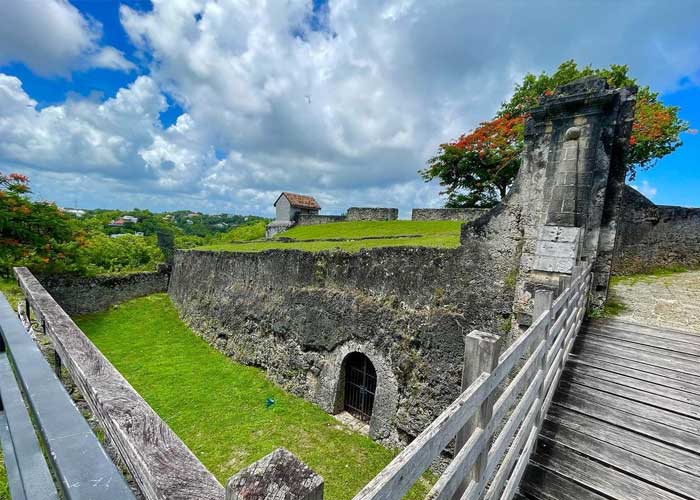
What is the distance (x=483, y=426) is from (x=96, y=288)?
72.6ft

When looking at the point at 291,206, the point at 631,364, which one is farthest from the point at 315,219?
the point at 631,364

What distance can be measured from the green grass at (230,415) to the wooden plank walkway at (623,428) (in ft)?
15.9

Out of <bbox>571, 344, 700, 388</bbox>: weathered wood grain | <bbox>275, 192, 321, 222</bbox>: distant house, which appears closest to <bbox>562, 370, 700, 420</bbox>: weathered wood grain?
<bbox>571, 344, 700, 388</bbox>: weathered wood grain

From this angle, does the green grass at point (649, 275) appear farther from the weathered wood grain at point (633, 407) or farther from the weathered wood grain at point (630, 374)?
the weathered wood grain at point (633, 407)

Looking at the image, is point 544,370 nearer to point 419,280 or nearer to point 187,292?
point 419,280

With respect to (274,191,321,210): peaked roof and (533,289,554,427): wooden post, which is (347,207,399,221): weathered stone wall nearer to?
(274,191,321,210): peaked roof

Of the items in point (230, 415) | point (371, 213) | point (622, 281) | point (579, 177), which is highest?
point (371, 213)

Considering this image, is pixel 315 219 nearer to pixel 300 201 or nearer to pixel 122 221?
pixel 300 201

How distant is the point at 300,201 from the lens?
28297 mm

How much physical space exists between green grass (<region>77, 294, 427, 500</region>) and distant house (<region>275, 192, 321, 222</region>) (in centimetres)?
1483

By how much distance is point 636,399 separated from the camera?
133 inches

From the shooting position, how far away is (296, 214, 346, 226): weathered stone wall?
2472cm

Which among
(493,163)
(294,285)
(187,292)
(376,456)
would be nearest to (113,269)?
(187,292)

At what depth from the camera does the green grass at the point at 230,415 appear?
742 cm
